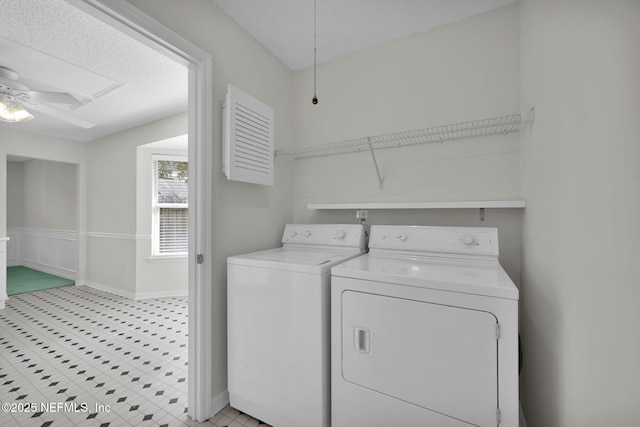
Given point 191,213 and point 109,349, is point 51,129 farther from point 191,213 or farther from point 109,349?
point 191,213

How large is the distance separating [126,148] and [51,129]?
43.9 inches

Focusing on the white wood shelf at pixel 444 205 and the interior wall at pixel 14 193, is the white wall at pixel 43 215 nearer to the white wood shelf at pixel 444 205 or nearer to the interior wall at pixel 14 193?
the interior wall at pixel 14 193

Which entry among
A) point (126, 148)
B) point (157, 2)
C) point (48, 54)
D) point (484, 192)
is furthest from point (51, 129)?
point (484, 192)

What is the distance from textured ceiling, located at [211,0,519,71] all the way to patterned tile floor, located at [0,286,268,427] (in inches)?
102

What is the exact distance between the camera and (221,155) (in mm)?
1750

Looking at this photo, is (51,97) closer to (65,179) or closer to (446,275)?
(446,275)

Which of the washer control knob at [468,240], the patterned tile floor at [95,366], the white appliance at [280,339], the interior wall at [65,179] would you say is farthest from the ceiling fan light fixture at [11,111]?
the washer control knob at [468,240]

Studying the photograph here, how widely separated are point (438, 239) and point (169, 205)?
3.98m

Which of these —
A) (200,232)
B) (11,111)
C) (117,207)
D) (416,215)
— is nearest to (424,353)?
(416,215)

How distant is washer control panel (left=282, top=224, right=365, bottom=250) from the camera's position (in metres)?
1.95

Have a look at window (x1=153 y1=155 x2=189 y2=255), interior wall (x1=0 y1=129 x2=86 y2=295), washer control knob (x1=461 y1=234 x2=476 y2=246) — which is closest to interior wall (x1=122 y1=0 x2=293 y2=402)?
washer control knob (x1=461 y1=234 x2=476 y2=246)

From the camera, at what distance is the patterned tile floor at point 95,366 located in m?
1.65

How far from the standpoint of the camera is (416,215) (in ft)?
6.48

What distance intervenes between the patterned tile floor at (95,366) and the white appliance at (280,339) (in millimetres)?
244
